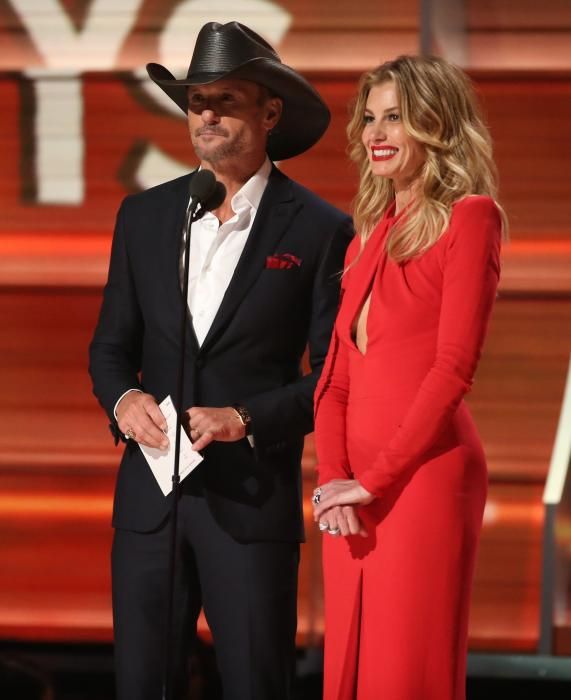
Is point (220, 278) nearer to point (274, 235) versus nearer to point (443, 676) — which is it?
point (274, 235)

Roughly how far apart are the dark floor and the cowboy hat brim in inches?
59.2

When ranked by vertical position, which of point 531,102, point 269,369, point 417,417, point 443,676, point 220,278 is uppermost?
point 531,102

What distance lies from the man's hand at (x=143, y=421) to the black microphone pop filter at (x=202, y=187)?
407mm

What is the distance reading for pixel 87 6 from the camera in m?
3.62

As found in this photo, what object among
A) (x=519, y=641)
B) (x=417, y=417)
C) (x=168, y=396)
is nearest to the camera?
(x=417, y=417)

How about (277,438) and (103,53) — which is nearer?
(277,438)

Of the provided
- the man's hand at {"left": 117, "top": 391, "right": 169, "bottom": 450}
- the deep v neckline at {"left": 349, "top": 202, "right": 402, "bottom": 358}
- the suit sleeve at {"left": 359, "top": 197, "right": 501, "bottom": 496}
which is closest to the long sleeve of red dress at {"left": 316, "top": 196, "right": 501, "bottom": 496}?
the suit sleeve at {"left": 359, "top": 197, "right": 501, "bottom": 496}

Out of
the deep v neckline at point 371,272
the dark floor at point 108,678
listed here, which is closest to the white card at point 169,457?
the deep v neckline at point 371,272

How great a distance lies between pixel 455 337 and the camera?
1.92 m

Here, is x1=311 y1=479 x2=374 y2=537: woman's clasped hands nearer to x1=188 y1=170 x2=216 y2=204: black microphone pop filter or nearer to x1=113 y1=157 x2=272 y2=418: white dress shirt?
x1=113 y1=157 x2=272 y2=418: white dress shirt

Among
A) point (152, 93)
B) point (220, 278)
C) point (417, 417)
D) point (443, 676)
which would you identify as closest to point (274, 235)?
point (220, 278)

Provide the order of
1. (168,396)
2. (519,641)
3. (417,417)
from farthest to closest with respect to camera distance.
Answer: (519,641)
(168,396)
(417,417)

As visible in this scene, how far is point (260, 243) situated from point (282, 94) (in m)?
0.32

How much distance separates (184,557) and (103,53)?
191 centimetres
